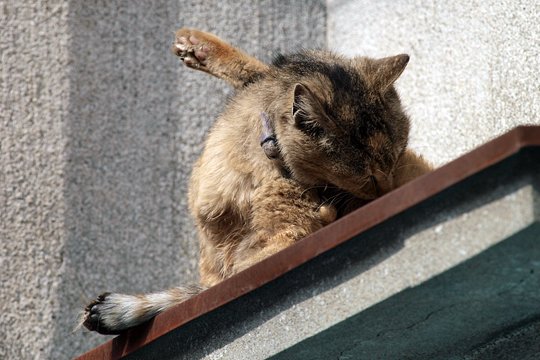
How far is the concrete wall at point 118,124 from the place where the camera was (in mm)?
4926

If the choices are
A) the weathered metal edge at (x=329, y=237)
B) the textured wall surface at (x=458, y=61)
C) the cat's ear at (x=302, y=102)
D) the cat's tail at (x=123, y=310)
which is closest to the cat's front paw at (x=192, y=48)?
the cat's ear at (x=302, y=102)

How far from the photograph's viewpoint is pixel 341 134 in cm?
381

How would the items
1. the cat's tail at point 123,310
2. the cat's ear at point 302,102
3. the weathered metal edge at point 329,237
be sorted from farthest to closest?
the cat's ear at point 302,102 → the cat's tail at point 123,310 → the weathered metal edge at point 329,237

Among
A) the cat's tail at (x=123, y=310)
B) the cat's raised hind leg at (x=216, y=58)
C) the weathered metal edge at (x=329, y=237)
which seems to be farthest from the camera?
the cat's raised hind leg at (x=216, y=58)

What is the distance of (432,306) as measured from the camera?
282 centimetres

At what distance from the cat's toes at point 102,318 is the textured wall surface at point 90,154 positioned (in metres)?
1.40

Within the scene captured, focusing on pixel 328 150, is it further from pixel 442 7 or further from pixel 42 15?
pixel 42 15

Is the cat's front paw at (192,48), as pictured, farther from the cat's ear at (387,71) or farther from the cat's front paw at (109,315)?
the cat's front paw at (109,315)

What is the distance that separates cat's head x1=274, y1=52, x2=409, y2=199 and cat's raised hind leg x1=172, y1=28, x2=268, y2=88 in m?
0.57

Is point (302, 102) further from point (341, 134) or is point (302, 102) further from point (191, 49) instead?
point (191, 49)

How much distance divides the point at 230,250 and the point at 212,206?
0.18 meters

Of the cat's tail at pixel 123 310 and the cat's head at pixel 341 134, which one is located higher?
the cat's head at pixel 341 134

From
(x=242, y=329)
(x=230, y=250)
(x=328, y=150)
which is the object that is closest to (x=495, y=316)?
(x=242, y=329)

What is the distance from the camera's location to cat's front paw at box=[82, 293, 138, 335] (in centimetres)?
356
